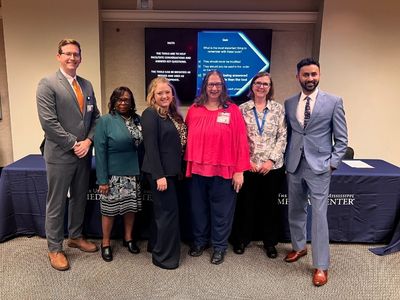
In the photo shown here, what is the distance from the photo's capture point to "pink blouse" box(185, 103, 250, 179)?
240 cm

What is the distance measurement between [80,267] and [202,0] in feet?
11.2

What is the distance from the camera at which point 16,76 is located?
4301mm

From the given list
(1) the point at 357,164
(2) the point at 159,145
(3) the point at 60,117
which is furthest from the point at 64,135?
(1) the point at 357,164

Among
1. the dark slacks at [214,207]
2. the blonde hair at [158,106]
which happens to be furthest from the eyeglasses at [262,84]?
the dark slacks at [214,207]

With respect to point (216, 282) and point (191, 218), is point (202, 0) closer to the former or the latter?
point (191, 218)

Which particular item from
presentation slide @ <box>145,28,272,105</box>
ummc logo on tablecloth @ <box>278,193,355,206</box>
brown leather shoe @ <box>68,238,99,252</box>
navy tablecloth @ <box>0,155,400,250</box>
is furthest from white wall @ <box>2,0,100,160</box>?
ummc logo on tablecloth @ <box>278,193,355,206</box>

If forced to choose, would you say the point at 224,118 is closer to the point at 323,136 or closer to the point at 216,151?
the point at 216,151

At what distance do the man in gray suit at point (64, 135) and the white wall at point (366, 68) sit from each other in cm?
314

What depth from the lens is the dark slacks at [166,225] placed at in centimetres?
244

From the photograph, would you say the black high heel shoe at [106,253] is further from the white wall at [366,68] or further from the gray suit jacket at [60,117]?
the white wall at [366,68]

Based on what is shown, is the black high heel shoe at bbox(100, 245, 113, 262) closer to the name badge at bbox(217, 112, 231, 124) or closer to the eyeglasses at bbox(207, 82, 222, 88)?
the name badge at bbox(217, 112, 231, 124)

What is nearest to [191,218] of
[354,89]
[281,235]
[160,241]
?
[160,241]

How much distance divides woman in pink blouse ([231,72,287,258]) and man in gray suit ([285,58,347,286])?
0.34 ft

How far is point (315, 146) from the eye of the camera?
2.32m
